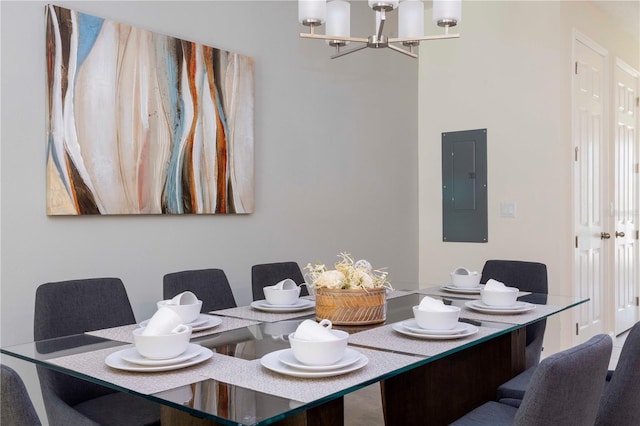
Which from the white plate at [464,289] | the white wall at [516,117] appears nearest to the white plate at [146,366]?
the white plate at [464,289]

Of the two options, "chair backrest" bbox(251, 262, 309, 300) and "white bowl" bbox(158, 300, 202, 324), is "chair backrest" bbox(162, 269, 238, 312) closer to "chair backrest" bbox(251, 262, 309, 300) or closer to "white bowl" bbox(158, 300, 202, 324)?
"chair backrest" bbox(251, 262, 309, 300)

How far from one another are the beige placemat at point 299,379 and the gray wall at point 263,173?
1.54m

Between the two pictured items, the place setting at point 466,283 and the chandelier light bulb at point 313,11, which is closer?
the chandelier light bulb at point 313,11

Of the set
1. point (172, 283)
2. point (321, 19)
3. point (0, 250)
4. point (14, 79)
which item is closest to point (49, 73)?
point (14, 79)

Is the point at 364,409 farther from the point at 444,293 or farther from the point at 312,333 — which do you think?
the point at 312,333

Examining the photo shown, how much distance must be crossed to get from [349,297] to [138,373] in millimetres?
806

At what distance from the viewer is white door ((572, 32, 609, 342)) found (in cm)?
438

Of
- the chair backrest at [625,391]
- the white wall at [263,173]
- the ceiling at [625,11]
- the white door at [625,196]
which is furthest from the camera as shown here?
the white door at [625,196]

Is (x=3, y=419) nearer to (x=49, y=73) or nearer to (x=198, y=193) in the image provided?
(x=49, y=73)

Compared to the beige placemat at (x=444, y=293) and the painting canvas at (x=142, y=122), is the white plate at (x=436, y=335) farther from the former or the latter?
the painting canvas at (x=142, y=122)

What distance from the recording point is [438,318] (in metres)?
1.92

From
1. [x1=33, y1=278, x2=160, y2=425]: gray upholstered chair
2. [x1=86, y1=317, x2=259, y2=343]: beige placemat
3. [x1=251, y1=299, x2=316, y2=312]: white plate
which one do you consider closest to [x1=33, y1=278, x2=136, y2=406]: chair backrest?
[x1=33, y1=278, x2=160, y2=425]: gray upholstered chair

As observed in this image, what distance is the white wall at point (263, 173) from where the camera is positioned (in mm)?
2641

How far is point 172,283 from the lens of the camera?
271 centimetres
